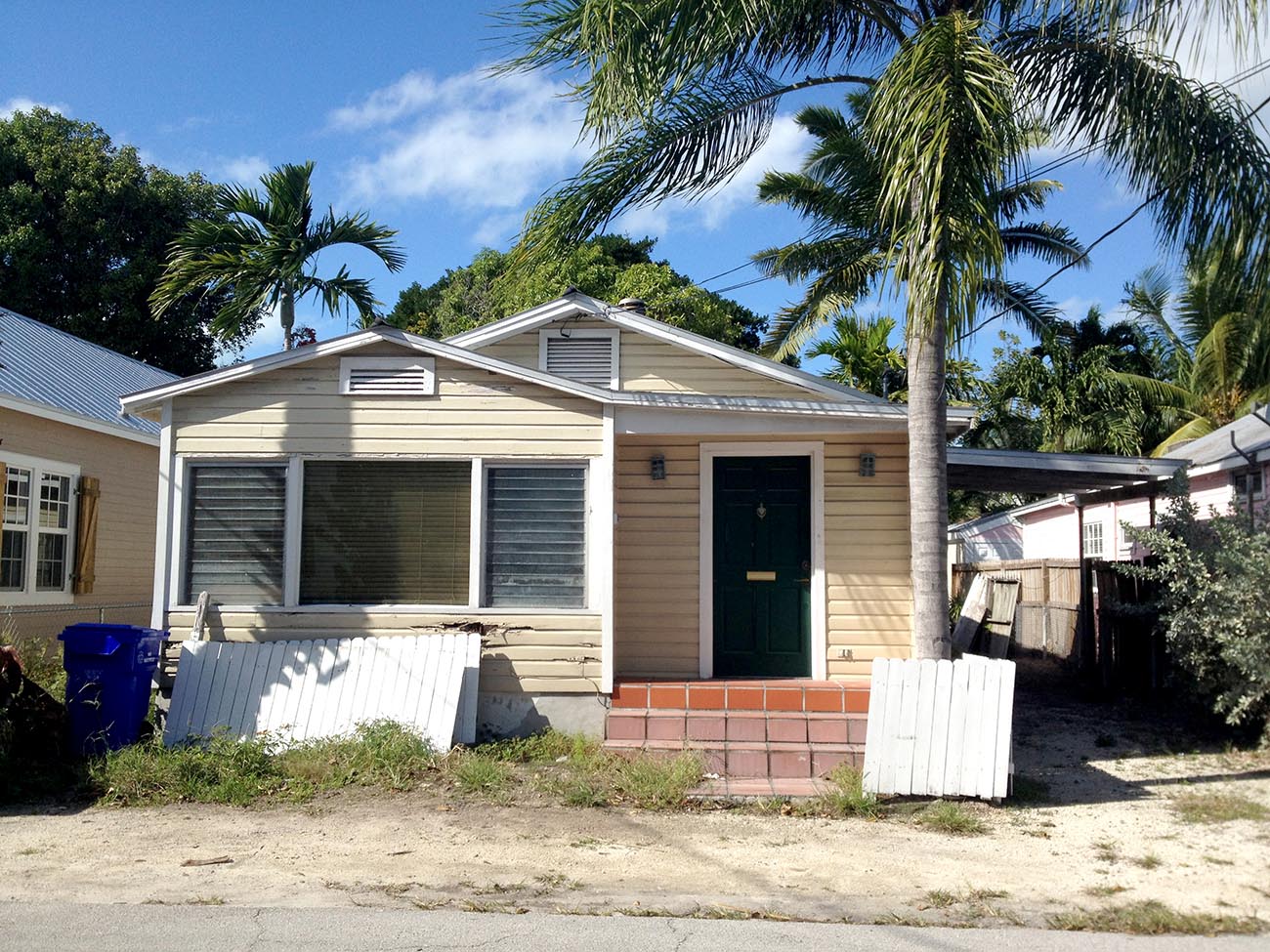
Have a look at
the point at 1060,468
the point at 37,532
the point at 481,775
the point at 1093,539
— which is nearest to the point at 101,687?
the point at 481,775

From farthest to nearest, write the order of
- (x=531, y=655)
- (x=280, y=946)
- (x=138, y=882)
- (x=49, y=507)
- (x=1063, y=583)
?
(x=1063, y=583) < (x=49, y=507) < (x=531, y=655) < (x=138, y=882) < (x=280, y=946)

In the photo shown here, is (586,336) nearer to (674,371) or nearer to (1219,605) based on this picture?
(674,371)

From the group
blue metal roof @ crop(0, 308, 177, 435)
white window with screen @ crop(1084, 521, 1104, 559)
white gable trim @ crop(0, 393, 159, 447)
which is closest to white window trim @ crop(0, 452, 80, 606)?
white gable trim @ crop(0, 393, 159, 447)

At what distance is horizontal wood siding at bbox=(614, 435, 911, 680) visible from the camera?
9.95 m

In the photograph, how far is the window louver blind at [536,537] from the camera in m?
9.08

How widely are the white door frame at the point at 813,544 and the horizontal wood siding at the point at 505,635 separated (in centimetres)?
→ 159

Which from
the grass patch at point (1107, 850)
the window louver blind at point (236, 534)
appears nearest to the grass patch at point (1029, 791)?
the grass patch at point (1107, 850)

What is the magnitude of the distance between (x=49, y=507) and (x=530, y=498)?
7.86 meters

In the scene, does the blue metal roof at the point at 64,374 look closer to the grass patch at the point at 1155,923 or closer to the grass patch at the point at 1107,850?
the grass patch at the point at 1107,850

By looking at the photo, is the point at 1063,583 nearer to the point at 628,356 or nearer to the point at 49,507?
the point at 628,356

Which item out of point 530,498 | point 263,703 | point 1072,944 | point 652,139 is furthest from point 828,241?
point 1072,944

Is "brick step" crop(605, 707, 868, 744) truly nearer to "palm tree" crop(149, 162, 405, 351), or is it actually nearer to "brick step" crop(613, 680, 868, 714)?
"brick step" crop(613, 680, 868, 714)

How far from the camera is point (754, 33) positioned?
27.7 ft

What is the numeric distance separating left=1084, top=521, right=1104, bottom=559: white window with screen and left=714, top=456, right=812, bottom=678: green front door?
36.4 ft
